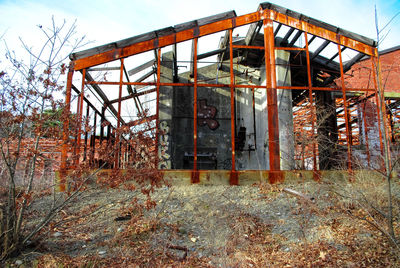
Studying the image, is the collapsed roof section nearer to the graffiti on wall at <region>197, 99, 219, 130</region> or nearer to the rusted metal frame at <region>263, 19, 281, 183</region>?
the rusted metal frame at <region>263, 19, 281, 183</region>

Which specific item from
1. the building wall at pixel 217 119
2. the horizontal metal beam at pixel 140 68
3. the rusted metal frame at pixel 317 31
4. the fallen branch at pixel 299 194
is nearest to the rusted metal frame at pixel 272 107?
the rusted metal frame at pixel 317 31

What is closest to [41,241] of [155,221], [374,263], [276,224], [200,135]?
[155,221]

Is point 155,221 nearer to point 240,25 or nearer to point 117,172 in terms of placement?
point 117,172

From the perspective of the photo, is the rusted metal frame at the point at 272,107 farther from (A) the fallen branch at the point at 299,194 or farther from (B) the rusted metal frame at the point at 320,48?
(B) the rusted metal frame at the point at 320,48

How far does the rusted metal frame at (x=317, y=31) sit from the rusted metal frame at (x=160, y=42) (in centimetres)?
80

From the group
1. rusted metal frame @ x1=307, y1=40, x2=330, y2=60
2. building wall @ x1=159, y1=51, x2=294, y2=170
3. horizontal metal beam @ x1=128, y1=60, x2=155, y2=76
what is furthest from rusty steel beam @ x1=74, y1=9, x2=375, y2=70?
horizontal metal beam @ x1=128, y1=60, x2=155, y2=76

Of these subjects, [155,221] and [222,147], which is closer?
[155,221]

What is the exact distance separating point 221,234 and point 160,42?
6.60m

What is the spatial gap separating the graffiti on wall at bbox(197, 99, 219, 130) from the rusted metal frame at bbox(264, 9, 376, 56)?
578cm

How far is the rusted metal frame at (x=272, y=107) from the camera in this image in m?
8.64

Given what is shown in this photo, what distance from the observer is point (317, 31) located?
32.9ft

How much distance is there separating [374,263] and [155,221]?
4117 mm

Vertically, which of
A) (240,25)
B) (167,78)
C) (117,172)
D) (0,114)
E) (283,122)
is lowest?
(117,172)

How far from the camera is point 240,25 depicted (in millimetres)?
9695
